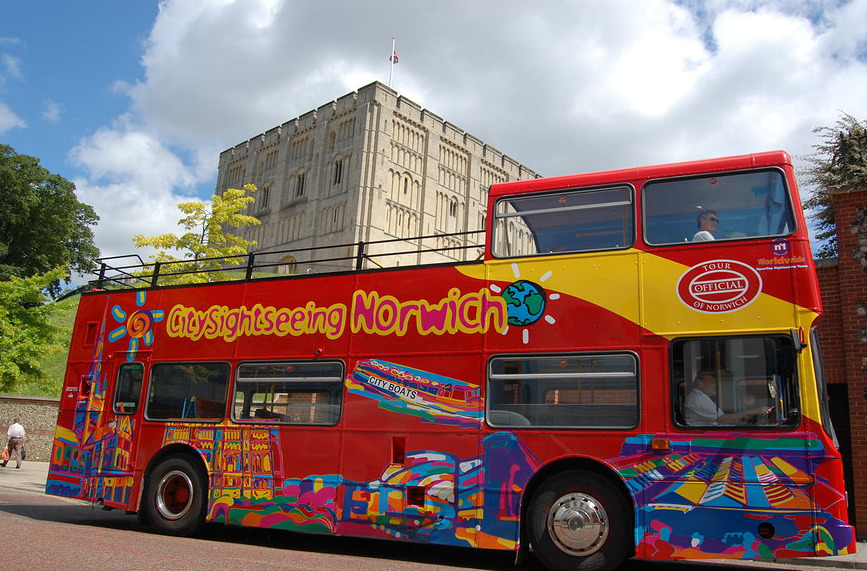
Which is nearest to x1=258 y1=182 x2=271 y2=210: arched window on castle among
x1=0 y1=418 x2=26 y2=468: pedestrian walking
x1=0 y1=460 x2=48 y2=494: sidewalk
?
x1=0 y1=460 x2=48 y2=494: sidewalk

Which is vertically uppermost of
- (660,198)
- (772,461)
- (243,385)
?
(660,198)

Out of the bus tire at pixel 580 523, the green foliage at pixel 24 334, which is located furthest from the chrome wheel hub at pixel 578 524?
the green foliage at pixel 24 334

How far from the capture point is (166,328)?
32.2 feet

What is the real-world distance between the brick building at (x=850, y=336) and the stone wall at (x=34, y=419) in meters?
24.7

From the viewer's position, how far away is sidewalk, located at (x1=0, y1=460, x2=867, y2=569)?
26.4 ft

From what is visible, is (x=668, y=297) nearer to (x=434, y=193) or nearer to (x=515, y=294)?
(x=515, y=294)

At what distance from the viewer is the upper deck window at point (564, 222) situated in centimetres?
721

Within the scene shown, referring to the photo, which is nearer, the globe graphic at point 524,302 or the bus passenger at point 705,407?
the bus passenger at point 705,407

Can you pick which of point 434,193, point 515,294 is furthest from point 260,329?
point 434,193

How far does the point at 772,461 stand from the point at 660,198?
111 inches

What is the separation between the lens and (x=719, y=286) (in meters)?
6.56

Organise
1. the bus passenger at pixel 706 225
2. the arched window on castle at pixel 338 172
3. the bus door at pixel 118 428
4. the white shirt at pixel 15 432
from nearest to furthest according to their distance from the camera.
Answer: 1. the bus passenger at pixel 706 225
2. the bus door at pixel 118 428
3. the white shirt at pixel 15 432
4. the arched window on castle at pixel 338 172

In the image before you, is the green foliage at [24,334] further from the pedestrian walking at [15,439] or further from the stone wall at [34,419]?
the stone wall at [34,419]

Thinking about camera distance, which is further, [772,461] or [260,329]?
[260,329]
